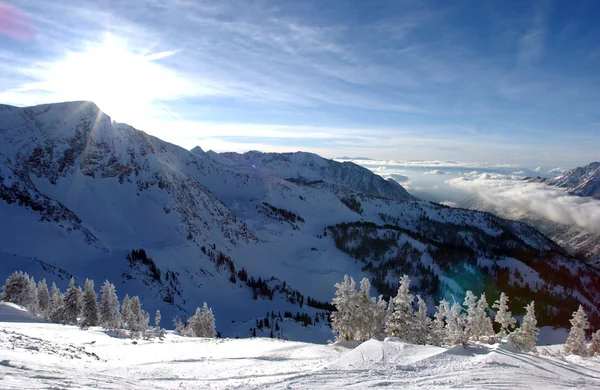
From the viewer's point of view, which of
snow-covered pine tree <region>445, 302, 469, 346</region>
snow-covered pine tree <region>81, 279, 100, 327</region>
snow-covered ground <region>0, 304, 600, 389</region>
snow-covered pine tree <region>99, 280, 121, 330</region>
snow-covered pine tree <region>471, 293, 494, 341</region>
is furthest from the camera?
snow-covered pine tree <region>99, 280, 121, 330</region>

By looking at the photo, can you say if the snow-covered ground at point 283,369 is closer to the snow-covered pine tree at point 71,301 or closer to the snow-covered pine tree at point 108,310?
the snow-covered pine tree at point 108,310

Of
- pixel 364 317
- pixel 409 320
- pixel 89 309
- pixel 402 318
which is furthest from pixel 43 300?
pixel 409 320

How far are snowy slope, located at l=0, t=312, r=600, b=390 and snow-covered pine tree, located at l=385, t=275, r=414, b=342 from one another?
10.1 metres

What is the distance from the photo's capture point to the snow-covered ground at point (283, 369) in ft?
63.3

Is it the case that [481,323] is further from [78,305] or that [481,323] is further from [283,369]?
[78,305]

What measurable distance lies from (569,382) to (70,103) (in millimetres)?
225599

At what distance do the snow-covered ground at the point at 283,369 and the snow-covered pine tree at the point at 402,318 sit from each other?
8.79m

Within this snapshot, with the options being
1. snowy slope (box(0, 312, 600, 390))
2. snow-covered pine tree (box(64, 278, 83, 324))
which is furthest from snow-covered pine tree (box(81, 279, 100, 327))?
snowy slope (box(0, 312, 600, 390))

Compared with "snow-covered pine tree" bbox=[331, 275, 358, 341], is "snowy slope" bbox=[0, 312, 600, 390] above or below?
above

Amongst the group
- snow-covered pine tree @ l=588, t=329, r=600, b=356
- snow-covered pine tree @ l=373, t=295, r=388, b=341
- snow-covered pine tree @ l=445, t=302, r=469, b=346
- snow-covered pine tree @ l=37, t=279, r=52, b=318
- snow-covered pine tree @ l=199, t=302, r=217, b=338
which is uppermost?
snow-covered pine tree @ l=445, t=302, r=469, b=346

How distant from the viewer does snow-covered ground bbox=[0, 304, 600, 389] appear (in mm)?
19281

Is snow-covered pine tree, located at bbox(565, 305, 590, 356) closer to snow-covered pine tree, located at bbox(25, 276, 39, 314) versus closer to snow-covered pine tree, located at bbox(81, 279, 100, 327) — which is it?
snow-covered pine tree, located at bbox(81, 279, 100, 327)

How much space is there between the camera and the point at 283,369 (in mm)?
24797

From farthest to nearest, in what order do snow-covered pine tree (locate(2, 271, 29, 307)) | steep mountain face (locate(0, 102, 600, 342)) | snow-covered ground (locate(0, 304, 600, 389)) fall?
1. steep mountain face (locate(0, 102, 600, 342))
2. snow-covered pine tree (locate(2, 271, 29, 307))
3. snow-covered ground (locate(0, 304, 600, 389))
